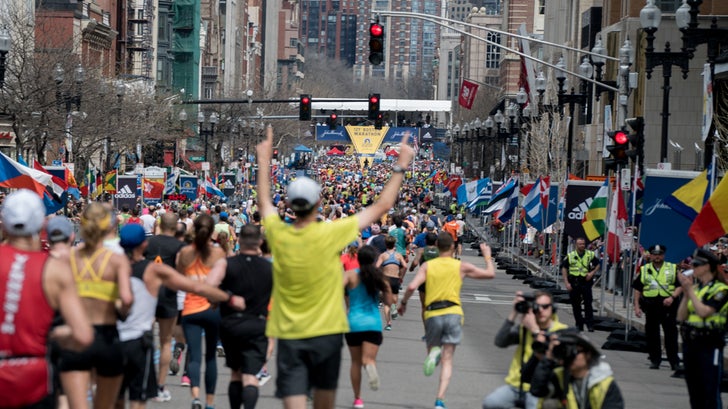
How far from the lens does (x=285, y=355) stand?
348 inches

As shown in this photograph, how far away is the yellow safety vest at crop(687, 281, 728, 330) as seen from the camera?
1260cm

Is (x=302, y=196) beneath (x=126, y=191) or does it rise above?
above

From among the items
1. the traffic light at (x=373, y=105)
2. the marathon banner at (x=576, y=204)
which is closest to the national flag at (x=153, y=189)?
the traffic light at (x=373, y=105)

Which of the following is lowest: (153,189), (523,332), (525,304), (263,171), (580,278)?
(580,278)

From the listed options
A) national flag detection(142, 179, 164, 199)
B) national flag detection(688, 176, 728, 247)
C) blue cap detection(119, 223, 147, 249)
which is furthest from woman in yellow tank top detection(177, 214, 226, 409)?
national flag detection(142, 179, 164, 199)

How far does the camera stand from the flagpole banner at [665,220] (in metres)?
20.2

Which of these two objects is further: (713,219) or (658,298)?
(658,298)

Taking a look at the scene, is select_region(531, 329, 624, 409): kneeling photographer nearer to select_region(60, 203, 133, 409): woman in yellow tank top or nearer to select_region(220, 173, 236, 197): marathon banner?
select_region(60, 203, 133, 409): woman in yellow tank top

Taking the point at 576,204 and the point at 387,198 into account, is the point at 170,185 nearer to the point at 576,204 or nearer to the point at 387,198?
the point at 576,204

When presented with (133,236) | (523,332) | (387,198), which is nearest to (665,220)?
(523,332)

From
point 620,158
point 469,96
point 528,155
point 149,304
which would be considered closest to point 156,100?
point 528,155

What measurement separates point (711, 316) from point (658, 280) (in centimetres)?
670

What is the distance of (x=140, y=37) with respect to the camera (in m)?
90.6

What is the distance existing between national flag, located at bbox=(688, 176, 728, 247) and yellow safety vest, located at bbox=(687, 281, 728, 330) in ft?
13.4
